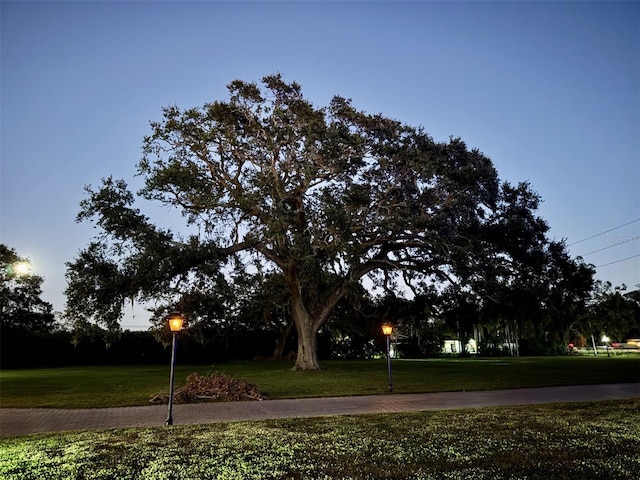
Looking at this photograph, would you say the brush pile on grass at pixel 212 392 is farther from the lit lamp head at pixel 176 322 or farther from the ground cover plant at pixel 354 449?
the ground cover plant at pixel 354 449

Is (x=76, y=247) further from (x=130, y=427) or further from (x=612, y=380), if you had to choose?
(x=612, y=380)

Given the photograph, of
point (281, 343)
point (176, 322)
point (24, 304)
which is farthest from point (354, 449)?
point (24, 304)

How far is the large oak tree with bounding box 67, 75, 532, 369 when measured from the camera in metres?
18.0

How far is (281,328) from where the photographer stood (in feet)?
119

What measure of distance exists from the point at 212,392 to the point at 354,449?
7262mm

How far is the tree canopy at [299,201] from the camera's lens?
18.0 meters

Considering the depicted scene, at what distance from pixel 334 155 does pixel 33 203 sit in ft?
42.1

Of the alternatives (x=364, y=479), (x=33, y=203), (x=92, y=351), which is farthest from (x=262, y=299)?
A: (x=364, y=479)

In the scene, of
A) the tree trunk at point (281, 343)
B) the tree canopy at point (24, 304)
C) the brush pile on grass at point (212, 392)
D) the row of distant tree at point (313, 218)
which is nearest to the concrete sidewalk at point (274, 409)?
the brush pile on grass at point (212, 392)

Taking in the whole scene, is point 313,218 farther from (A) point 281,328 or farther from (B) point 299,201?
(A) point 281,328

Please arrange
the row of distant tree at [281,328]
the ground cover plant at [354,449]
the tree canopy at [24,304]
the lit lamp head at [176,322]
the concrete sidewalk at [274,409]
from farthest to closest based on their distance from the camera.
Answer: the tree canopy at [24,304] < the row of distant tree at [281,328] < the lit lamp head at [176,322] < the concrete sidewalk at [274,409] < the ground cover plant at [354,449]

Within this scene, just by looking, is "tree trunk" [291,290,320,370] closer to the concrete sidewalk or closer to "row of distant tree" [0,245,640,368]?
"row of distant tree" [0,245,640,368]

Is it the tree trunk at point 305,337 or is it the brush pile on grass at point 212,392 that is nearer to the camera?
the brush pile on grass at point 212,392

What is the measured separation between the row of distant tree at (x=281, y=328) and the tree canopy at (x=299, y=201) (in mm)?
2814
